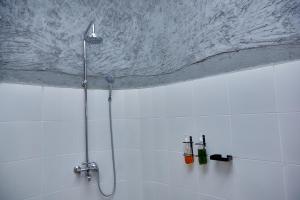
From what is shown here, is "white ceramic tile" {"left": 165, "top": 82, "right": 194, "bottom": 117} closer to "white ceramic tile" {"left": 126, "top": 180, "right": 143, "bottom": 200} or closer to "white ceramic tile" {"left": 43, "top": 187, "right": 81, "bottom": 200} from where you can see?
"white ceramic tile" {"left": 126, "top": 180, "right": 143, "bottom": 200}

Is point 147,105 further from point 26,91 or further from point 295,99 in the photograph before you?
point 295,99

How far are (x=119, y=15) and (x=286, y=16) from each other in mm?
1197

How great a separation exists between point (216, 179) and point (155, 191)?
54cm

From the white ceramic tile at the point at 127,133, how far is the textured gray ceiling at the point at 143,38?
32cm

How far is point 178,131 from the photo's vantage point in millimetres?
1504

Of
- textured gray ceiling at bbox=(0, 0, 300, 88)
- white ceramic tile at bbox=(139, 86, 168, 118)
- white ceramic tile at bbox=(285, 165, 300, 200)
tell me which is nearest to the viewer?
white ceramic tile at bbox=(285, 165, 300, 200)

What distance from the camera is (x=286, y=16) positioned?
108cm

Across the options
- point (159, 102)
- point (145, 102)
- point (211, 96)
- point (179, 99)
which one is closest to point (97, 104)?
point (145, 102)

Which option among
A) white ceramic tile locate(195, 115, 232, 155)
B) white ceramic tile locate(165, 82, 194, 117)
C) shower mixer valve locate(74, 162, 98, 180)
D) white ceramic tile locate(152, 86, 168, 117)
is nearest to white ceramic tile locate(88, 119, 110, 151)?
shower mixer valve locate(74, 162, 98, 180)

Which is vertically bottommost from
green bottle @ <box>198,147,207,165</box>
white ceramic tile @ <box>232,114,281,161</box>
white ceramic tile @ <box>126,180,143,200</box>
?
white ceramic tile @ <box>126,180,143,200</box>

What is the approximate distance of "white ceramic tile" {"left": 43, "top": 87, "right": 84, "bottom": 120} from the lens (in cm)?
146

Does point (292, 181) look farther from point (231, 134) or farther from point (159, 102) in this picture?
point (159, 102)

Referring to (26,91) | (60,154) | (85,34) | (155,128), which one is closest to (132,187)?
(155,128)

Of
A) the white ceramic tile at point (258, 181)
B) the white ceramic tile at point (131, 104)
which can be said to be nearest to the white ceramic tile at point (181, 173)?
the white ceramic tile at point (258, 181)
